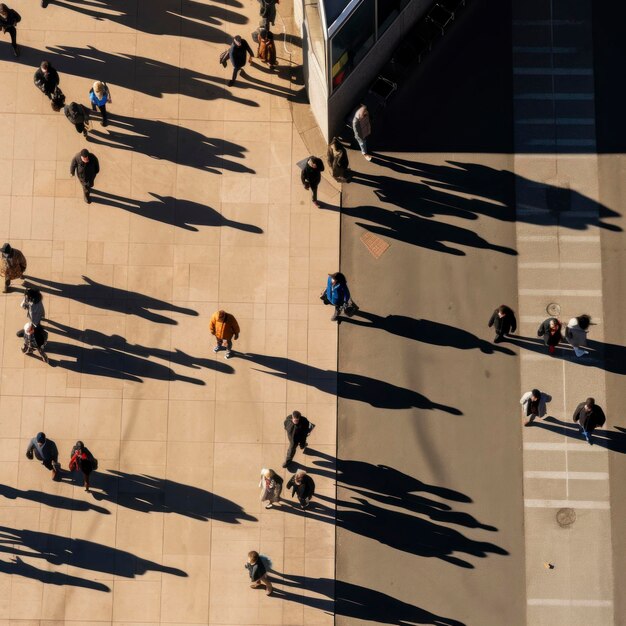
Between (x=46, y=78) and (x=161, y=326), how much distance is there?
6.49 meters

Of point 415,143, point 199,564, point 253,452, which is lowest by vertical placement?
point 199,564

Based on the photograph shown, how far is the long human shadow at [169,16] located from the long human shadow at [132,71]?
890mm

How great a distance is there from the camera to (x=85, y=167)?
69.8 feet

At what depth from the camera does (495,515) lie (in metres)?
21.3

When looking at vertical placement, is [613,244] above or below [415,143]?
below

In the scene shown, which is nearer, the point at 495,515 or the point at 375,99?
the point at 495,515

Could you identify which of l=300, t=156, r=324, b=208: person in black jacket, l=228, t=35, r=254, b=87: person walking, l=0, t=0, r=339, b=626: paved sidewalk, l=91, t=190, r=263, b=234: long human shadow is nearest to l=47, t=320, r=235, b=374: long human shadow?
l=0, t=0, r=339, b=626: paved sidewalk

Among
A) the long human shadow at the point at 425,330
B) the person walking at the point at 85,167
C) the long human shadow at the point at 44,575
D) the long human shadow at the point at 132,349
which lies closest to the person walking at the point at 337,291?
the long human shadow at the point at 425,330

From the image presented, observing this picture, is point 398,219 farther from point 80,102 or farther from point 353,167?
point 80,102

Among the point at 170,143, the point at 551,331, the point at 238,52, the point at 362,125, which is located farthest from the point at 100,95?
the point at 551,331

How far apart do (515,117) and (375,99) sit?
3.56 m

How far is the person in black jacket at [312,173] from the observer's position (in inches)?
839

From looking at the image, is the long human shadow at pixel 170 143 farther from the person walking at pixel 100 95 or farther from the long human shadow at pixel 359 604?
the long human shadow at pixel 359 604

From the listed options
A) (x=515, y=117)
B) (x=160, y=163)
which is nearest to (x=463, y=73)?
(x=515, y=117)
